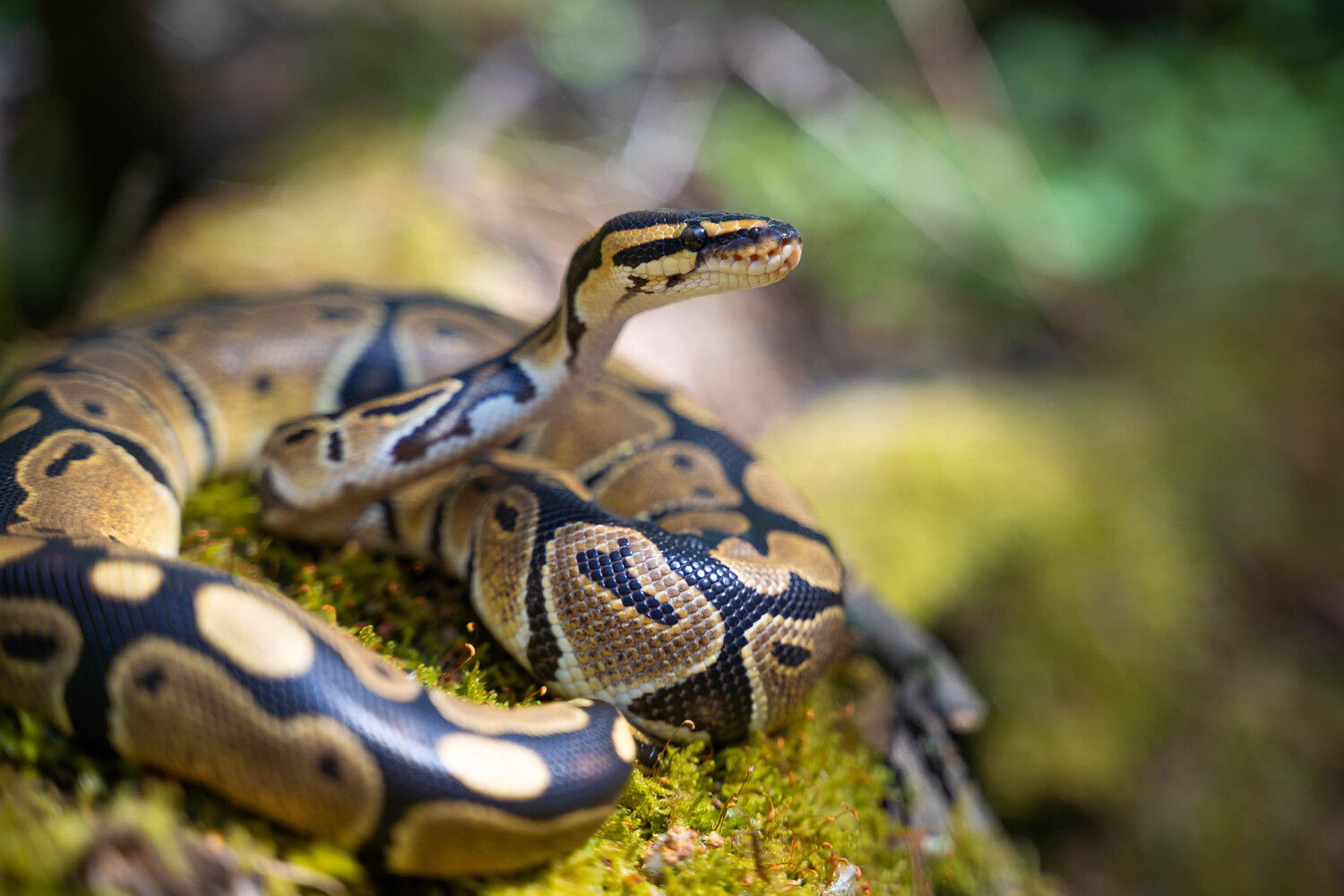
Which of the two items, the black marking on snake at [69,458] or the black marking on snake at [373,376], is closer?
the black marking on snake at [69,458]

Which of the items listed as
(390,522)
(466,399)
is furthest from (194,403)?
(466,399)

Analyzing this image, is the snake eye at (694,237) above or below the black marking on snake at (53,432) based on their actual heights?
below

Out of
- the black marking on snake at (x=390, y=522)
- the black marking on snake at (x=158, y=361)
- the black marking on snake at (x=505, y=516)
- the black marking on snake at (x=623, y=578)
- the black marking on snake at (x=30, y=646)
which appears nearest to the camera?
the black marking on snake at (x=30, y=646)

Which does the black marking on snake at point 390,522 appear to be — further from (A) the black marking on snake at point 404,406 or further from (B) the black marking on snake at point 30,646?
(B) the black marking on snake at point 30,646

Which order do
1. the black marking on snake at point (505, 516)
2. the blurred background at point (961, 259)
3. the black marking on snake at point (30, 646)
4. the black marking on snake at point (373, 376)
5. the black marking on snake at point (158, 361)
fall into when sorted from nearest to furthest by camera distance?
the black marking on snake at point (30, 646) → the black marking on snake at point (505, 516) → the black marking on snake at point (158, 361) → the black marking on snake at point (373, 376) → the blurred background at point (961, 259)

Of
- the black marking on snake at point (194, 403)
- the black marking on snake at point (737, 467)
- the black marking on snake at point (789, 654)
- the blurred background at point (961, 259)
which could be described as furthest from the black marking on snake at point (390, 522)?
the blurred background at point (961, 259)

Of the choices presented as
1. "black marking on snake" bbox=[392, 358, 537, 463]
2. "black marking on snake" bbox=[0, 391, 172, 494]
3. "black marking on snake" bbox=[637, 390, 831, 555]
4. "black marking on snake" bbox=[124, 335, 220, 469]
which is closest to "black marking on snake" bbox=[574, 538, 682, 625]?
"black marking on snake" bbox=[637, 390, 831, 555]

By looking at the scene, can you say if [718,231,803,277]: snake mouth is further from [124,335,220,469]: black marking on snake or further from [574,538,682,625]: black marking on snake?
[124,335,220,469]: black marking on snake

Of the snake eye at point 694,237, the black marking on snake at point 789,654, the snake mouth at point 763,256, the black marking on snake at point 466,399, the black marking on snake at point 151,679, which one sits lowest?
the black marking on snake at point 789,654
